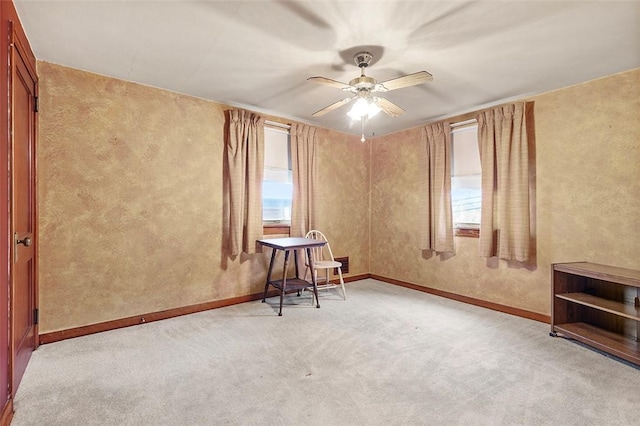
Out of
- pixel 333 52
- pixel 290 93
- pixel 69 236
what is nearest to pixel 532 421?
pixel 333 52

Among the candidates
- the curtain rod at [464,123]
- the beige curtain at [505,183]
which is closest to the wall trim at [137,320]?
the beige curtain at [505,183]

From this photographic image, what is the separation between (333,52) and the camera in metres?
2.38

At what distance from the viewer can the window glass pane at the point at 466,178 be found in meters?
3.75

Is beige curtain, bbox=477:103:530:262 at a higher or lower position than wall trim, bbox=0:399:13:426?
higher

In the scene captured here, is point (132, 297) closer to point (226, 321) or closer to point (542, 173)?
point (226, 321)

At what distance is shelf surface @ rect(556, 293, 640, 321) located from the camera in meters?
2.24

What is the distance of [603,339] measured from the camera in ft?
7.89

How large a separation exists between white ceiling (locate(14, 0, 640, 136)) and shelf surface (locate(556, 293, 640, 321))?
195 cm

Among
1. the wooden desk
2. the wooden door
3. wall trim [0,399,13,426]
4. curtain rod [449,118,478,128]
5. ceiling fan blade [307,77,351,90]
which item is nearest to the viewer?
wall trim [0,399,13,426]

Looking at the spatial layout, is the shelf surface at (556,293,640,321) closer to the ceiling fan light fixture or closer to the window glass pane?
the window glass pane

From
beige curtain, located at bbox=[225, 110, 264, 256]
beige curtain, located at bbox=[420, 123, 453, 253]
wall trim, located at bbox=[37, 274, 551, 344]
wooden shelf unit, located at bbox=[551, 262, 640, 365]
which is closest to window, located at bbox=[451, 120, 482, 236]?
beige curtain, located at bbox=[420, 123, 453, 253]

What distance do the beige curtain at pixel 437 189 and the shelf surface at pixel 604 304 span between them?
4.42 feet

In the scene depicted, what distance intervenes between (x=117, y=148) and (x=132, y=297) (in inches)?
55.9

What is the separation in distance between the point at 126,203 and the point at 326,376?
2.40m
